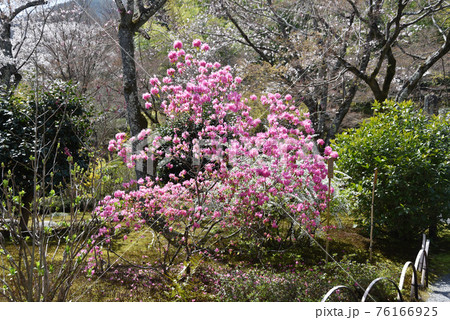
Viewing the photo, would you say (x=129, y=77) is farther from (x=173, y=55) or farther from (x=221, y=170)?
(x=221, y=170)

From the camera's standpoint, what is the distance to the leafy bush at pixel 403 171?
14.1 ft

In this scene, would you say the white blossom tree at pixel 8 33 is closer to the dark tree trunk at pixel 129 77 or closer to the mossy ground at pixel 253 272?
the dark tree trunk at pixel 129 77

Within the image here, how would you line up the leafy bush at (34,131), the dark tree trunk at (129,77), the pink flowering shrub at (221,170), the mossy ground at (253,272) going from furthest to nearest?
the dark tree trunk at (129,77), the leafy bush at (34,131), the pink flowering shrub at (221,170), the mossy ground at (253,272)

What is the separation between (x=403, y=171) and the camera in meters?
4.29

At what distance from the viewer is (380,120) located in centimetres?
494

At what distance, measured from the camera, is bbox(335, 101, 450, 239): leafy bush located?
170 inches

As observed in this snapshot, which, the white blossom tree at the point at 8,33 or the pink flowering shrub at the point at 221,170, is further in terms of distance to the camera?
the white blossom tree at the point at 8,33

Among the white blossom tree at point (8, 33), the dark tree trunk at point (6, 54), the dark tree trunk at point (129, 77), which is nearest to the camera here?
the dark tree trunk at point (129, 77)

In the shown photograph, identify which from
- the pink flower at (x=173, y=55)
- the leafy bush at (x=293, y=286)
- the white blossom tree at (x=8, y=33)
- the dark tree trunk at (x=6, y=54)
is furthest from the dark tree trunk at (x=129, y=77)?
the dark tree trunk at (x=6, y=54)

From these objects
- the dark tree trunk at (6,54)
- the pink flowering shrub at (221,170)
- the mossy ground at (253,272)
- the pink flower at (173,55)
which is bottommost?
the mossy ground at (253,272)

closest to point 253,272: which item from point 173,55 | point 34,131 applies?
point 173,55

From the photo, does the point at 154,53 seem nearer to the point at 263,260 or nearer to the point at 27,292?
the point at 263,260

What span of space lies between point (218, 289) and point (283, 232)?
1.72m

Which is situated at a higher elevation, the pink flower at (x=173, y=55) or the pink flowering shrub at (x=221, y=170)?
the pink flower at (x=173, y=55)
